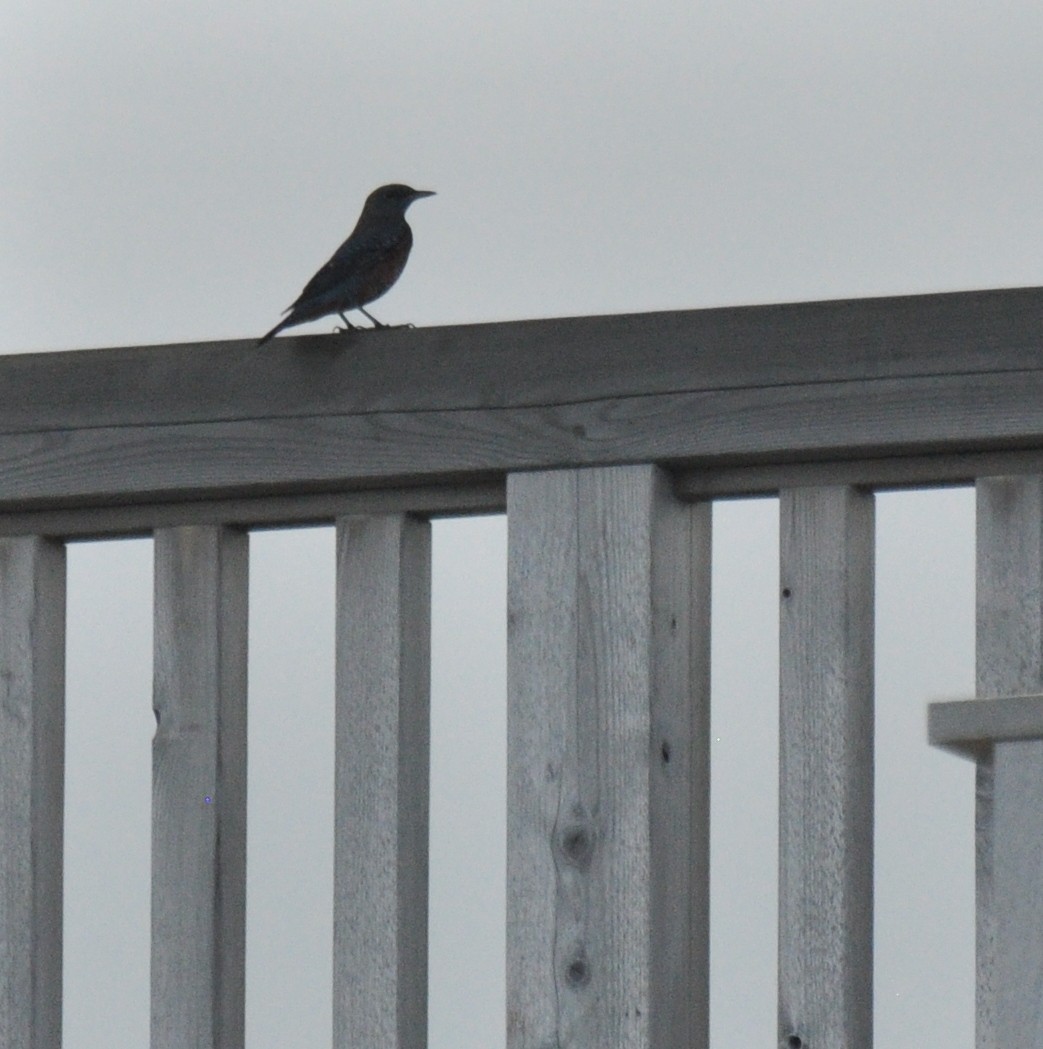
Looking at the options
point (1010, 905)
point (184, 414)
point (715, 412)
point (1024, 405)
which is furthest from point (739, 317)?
point (1010, 905)

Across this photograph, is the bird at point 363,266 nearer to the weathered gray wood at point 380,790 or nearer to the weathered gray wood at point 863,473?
the weathered gray wood at point 380,790

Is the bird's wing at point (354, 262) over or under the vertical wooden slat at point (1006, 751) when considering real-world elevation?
over

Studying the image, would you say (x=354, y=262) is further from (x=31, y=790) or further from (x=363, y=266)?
(x=31, y=790)

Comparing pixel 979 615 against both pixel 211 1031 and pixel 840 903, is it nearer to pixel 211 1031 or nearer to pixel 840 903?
pixel 840 903

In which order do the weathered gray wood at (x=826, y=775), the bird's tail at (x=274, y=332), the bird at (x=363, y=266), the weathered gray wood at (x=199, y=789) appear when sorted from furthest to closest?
the bird at (x=363, y=266), the bird's tail at (x=274, y=332), the weathered gray wood at (x=199, y=789), the weathered gray wood at (x=826, y=775)

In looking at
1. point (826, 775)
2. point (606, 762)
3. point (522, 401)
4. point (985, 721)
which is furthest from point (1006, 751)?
point (522, 401)

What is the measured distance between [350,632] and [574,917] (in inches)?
15.4

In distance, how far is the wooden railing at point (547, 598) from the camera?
2.18 metres

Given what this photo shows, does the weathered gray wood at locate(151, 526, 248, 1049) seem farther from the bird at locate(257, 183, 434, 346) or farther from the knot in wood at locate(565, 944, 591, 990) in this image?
the bird at locate(257, 183, 434, 346)

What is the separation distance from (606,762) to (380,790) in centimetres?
25

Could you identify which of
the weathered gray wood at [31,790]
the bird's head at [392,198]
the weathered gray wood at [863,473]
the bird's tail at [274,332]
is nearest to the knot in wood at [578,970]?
the weathered gray wood at [863,473]

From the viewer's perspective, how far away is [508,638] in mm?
2330

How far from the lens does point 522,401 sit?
2.36 m

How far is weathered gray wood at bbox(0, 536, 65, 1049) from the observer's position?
244 cm
